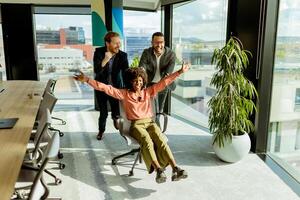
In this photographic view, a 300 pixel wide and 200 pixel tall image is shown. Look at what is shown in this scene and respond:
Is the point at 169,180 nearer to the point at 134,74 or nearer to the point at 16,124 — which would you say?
the point at 134,74

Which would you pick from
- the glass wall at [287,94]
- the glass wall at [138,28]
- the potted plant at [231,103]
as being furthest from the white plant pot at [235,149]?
the glass wall at [138,28]

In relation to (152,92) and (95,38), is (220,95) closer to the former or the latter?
(152,92)

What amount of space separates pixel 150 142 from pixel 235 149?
1.06m

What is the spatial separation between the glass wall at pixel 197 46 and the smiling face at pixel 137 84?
1682mm

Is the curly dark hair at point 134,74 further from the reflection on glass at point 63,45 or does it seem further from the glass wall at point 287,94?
the reflection on glass at point 63,45

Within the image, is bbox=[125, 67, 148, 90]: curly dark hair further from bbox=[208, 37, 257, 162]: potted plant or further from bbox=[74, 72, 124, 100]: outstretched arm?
bbox=[208, 37, 257, 162]: potted plant

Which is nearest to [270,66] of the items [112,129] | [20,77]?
[112,129]

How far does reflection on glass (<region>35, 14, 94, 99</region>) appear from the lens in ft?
19.1


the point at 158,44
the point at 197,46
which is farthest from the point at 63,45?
the point at 158,44

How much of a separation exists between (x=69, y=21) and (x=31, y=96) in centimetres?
275

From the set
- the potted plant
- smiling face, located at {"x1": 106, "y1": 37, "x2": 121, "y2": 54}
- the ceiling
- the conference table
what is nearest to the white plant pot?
the potted plant

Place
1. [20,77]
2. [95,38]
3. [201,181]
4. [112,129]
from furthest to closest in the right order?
[20,77] < [95,38] < [112,129] < [201,181]

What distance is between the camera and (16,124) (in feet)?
8.05

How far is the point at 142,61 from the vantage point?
3730 millimetres
